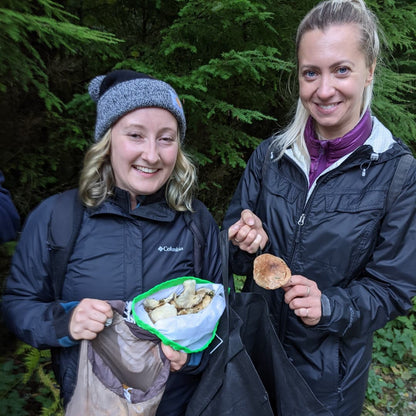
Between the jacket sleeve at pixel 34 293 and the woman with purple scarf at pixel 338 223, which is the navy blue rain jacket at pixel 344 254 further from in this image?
the jacket sleeve at pixel 34 293

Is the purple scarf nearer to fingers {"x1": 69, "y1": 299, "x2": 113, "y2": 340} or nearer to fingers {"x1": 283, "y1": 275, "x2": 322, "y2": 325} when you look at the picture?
fingers {"x1": 283, "y1": 275, "x2": 322, "y2": 325}

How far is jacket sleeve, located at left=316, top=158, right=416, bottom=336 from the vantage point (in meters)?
1.65

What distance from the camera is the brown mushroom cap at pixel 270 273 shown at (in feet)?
5.22

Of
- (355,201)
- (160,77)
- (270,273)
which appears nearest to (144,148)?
(270,273)

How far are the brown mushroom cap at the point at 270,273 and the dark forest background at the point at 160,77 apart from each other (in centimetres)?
168

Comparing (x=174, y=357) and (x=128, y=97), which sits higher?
(x=128, y=97)

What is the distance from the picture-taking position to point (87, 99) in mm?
3295

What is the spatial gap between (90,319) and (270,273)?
834 millimetres

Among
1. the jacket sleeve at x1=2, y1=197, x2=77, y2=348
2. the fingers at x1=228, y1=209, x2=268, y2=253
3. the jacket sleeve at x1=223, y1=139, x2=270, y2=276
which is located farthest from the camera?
the jacket sleeve at x1=223, y1=139, x2=270, y2=276

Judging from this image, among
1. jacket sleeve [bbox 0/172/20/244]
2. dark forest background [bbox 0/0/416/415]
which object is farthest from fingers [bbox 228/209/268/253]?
dark forest background [bbox 0/0/416/415]

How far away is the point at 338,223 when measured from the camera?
5.79 ft

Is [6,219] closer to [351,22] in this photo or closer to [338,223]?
[338,223]

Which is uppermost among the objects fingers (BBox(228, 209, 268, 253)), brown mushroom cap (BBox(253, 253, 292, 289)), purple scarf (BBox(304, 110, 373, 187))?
purple scarf (BBox(304, 110, 373, 187))

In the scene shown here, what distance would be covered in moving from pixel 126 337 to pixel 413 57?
22.3ft
